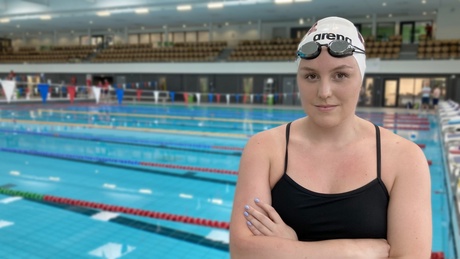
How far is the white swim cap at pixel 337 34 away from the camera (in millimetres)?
1090

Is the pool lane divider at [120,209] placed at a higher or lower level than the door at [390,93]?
lower

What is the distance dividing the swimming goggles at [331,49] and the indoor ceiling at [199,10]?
16.6 metres

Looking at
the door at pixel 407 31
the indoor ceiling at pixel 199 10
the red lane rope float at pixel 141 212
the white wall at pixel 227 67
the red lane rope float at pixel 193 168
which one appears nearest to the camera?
the red lane rope float at pixel 141 212

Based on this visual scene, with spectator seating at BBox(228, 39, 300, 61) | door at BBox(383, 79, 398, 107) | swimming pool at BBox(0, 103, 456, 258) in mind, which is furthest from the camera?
spectator seating at BBox(228, 39, 300, 61)

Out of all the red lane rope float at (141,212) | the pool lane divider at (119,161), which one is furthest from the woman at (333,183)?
the pool lane divider at (119,161)

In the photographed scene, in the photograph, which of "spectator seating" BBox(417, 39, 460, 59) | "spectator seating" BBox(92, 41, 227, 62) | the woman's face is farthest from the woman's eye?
"spectator seating" BBox(92, 41, 227, 62)

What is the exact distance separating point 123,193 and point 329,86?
4032mm

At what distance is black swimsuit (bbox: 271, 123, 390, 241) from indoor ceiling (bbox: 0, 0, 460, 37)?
55.0 ft

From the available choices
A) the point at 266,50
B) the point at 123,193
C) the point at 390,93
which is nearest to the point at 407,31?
the point at 390,93

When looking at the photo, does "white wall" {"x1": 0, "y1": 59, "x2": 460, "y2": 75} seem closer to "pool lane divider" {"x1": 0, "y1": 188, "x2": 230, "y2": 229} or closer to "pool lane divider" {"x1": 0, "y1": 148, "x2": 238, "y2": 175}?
"pool lane divider" {"x1": 0, "y1": 148, "x2": 238, "y2": 175}

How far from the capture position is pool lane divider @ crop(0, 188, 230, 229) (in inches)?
144

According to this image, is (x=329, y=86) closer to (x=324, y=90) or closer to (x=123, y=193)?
(x=324, y=90)

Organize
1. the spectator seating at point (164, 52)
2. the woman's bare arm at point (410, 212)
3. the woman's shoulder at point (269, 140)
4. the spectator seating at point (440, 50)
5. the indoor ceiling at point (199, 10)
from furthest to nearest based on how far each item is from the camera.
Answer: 1. the spectator seating at point (164, 52)
2. the spectator seating at point (440, 50)
3. the indoor ceiling at point (199, 10)
4. the woman's shoulder at point (269, 140)
5. the woman's bare arm at point (410, 212)

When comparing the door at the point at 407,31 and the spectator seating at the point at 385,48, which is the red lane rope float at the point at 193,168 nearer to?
the spectator seating at the point at 385,48
